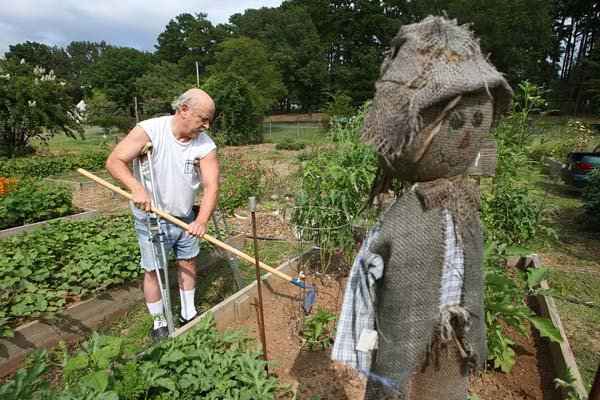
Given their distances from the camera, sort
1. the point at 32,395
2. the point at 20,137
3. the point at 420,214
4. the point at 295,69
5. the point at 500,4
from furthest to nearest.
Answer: the point at 295,69
the point at 500,4
the point at 20,137
the point at 32,395
the point at 420,214

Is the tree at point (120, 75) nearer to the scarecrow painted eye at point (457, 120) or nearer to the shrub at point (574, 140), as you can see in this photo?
the shrub at point (574, 140)

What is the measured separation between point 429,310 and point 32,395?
183cm

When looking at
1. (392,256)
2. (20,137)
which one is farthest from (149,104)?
(392,256)

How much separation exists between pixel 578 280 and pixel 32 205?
7665 millimetres

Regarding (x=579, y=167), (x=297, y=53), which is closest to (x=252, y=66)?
(x=297, y=53)

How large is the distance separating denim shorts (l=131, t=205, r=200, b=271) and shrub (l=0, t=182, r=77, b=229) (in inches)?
145

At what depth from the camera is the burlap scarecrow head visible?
1.18 metres

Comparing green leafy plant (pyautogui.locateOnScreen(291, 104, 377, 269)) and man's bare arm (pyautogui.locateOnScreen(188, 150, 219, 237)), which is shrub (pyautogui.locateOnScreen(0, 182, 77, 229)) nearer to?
man's bare arm (pyautogui.locateOnScreen(188, 150, 219, 237))

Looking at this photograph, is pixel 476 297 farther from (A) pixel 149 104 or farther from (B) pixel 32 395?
(A) pixel 149 104

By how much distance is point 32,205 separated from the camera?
526cm

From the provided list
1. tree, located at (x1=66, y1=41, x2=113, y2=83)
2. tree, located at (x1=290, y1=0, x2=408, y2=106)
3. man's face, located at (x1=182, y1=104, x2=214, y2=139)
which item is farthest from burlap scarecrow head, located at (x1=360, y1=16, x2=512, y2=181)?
tree, located at (x1=66, y1=41, x2=113, y2=83)

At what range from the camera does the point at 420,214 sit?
4.36ft

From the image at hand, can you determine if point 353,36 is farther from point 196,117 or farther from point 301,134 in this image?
point 196,117

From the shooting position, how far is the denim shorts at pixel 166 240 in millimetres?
2762
